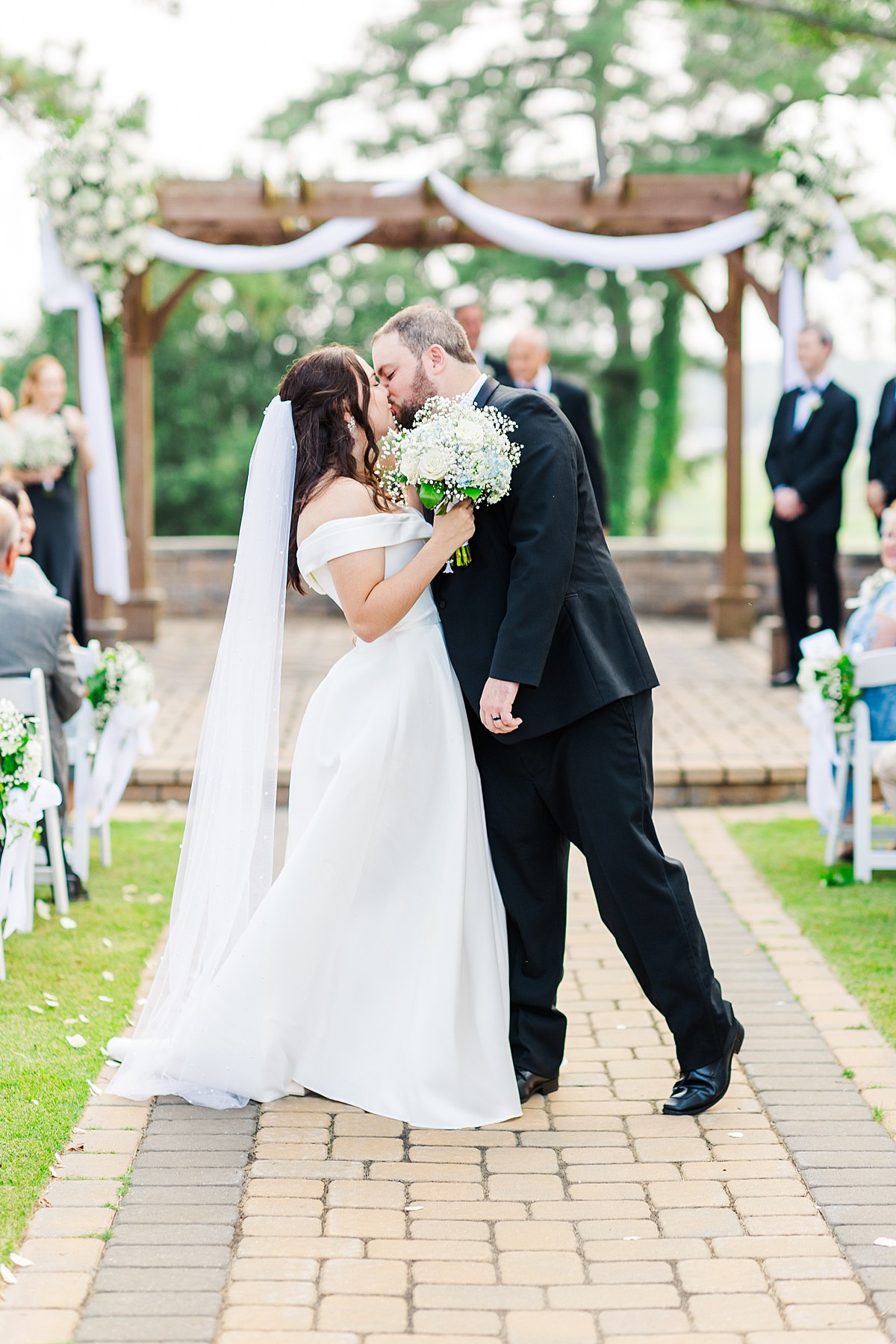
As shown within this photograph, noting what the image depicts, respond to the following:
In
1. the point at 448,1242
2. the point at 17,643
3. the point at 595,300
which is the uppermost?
the point at 17,643

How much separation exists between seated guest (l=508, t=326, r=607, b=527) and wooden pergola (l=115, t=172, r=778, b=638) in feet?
6.95

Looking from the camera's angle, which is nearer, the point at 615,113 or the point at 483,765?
the point at 483,765

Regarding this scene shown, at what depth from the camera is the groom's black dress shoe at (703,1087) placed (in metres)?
3.66

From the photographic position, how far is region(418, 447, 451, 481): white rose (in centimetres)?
336

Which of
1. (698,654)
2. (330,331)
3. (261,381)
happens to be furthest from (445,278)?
(698,654)

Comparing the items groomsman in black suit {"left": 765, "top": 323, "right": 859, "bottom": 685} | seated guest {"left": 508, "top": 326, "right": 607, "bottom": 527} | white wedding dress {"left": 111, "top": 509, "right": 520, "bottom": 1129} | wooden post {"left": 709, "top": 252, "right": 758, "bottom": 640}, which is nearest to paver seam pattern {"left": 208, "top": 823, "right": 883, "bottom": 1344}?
white wedding dress {"left": 111, "top": 509, "right": 520, "bottom": 1129}

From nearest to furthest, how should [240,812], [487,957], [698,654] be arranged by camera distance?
[487,957] → [240,812] → [698,654]

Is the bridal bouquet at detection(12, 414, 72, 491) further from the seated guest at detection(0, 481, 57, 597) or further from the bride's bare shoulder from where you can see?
the bride's bare shoulder

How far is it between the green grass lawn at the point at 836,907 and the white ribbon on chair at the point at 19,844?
251cm

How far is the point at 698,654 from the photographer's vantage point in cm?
1097

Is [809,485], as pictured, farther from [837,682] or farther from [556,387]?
[837,682]

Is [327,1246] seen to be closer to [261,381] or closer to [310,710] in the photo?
[310,710]

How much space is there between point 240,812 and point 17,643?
157 cm

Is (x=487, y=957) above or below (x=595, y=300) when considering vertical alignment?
above
